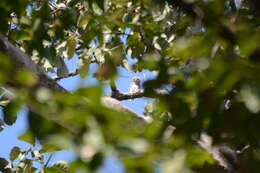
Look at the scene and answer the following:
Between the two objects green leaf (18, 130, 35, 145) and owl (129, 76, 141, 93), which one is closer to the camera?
green leaf (18, 130, 35, 145)

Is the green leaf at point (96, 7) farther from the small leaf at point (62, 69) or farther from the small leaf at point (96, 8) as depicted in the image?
the small leaf at point (62, 69)

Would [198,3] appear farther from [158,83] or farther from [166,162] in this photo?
[166,162]

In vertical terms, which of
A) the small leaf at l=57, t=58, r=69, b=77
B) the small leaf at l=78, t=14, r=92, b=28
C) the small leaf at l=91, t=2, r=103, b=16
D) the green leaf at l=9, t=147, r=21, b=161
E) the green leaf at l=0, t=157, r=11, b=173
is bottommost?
the small leaf at l=78, t=14, r=92, b=28

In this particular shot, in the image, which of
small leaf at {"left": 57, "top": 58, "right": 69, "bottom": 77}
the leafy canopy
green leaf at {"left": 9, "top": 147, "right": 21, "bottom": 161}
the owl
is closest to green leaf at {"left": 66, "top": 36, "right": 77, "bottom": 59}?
small leaf at {"left": 57, "top": 58, "right": 69, "bottom": 77}

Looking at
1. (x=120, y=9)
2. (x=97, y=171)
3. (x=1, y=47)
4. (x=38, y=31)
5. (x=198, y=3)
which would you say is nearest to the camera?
(x=97, y=171)

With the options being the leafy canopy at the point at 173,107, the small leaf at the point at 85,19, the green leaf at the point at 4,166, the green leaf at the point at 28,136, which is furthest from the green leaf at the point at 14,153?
the green leaf at the point at 28,136

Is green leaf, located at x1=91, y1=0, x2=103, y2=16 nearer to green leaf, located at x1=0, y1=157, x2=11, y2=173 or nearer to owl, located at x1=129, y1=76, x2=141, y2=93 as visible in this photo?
owl, located at x1=129, y1=76, x2=141, y2=93

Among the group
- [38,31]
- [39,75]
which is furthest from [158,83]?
[39,75]

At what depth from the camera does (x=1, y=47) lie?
1.41m

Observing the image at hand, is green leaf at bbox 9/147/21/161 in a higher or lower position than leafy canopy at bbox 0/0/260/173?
higher

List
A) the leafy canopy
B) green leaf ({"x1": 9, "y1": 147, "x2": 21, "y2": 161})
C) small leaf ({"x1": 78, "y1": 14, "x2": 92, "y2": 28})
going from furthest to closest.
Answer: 1. green leaf ({"x1": 9, "y1": 147, "x2": 21, "y2": 161})
2. small leaf ({"x1": 78, "y1": 14, "x2": 92, "y2": 28})
3. the leafy canopy

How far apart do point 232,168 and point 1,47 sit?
714 millimetres

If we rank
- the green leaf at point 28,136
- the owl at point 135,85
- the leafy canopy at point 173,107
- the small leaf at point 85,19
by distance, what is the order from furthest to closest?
1. the owl at point 135,85
2. the small leaf at point 85,19
3. the green leaf at point 28,136
4. the leafy canopy at point 173,107

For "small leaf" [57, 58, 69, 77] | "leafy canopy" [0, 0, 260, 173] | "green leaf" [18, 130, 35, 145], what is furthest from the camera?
"small leaf" [57, 58, 69, 77]
